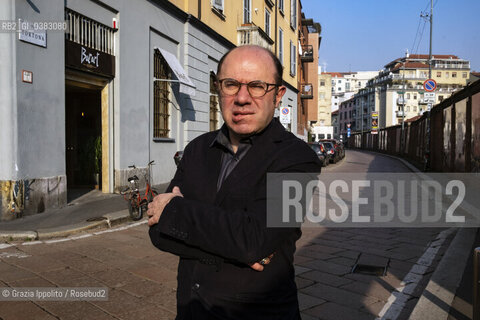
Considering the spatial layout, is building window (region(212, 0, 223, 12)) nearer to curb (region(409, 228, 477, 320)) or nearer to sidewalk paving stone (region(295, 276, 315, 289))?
A: curb (region(409, 228, 477, 320))

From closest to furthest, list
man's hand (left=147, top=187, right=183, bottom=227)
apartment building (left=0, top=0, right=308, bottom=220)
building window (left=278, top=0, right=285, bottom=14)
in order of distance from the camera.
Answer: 1. man's hand (left=147, top=187, right=183, bottom=227)
2. apartment building (left=0, top=0, right=308, bottom=220)
3. building window (left=278, top=0, right=285, bottom=14)

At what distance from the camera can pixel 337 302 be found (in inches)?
161

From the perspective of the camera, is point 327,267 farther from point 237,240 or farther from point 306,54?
point 306,54

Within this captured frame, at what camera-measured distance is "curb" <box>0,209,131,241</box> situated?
20.3 feet

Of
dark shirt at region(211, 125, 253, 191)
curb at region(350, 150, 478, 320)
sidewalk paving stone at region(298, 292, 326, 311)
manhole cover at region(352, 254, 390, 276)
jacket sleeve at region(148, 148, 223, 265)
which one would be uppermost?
dark shirt at region(211, 125, 253, 191)

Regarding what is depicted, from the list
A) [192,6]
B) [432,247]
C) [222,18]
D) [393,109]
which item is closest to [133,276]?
[432,247]

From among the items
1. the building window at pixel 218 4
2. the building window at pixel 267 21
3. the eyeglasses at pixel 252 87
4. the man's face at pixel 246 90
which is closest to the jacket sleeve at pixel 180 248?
the man's face at pixel 246 90

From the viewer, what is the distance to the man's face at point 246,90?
5.32ft

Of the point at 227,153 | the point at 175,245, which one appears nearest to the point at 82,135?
the point at 227,153

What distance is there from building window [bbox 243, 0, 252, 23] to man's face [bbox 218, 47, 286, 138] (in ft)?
60.8

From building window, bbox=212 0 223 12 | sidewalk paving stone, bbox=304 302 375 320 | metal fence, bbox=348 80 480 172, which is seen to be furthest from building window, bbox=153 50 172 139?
sidewalk paving stone, bbox=304 302 375 320

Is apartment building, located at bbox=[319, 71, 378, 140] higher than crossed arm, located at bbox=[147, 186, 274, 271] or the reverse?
higher

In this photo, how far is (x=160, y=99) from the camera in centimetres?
1275

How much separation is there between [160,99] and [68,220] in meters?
6.18
